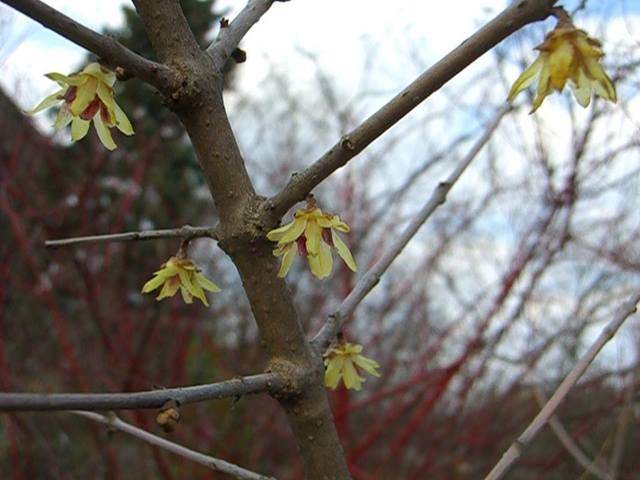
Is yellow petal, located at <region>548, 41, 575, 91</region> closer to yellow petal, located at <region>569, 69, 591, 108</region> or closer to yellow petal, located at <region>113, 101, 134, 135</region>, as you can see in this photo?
yellow petal, located at <region>569, 69, 591, 108</region>

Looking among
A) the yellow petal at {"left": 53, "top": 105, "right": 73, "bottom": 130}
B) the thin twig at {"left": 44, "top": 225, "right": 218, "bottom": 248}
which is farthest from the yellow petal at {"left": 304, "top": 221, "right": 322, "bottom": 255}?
the yellow petal at {"left": 53, "top": 105, "right": 73, "bottom": 130}

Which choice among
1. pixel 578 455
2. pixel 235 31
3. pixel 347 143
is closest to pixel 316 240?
pixel 347 143

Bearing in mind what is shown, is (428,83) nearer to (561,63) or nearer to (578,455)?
(561,63)

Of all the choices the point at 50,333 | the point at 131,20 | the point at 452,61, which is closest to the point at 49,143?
the point at 50,333

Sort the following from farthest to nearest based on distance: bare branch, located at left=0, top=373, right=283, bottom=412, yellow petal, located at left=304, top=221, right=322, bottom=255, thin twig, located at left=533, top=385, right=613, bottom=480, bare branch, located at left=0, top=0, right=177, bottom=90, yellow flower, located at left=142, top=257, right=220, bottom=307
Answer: thin twig, located at left=533, top=385, right=613, bottom=480 < yellow flower, located at left=142, top=257, right=220, bottom=307 < yellow petal, located at left=304, top=221, right=322, bottom=255 < bare branch, located at left=0, top=0, right=177, bottom=90 < bare branch, located at left=0, top=373, right=283, bottom=412

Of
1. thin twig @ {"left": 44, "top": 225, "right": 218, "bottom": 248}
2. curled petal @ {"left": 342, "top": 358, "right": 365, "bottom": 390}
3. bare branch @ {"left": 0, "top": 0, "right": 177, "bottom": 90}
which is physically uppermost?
bare branch @ {"left": 0, "top": 0, "right": 177, "bottom": 90}

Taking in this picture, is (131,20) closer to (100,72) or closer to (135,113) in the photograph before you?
(135,113)
